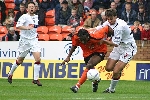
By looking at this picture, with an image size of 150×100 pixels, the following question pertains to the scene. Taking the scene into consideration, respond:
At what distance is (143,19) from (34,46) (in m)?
7.32

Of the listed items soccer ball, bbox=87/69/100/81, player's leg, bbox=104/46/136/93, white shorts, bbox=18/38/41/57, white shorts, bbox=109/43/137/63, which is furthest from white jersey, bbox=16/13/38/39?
soccer ball, bbox=87/69/100/81

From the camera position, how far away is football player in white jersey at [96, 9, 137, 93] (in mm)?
15148

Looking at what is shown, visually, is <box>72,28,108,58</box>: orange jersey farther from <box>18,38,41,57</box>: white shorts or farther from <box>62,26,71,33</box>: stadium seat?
<box>62,26,71,33</box>: stadium seat

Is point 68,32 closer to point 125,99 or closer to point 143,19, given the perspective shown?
point 143,19

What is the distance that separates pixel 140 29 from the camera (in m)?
23.3

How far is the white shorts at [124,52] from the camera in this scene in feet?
51.7

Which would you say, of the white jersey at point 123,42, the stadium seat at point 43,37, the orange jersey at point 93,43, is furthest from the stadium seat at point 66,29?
the orange jersey at point 93,43

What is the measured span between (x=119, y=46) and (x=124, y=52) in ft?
0.68

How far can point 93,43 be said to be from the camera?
15164mm

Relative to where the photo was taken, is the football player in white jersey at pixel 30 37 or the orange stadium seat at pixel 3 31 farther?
the orange stadium seat at pixel 3 31

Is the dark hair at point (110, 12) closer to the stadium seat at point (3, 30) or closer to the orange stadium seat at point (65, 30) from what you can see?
the orange stadium seat at point (65, 30)

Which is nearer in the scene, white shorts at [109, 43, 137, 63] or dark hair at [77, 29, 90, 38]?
dark hair at [77, 29, 90, 38]

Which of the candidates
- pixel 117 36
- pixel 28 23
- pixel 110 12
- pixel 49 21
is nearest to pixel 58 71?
pixel 28 23

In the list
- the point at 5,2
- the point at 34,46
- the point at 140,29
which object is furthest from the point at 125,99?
the point at 5,2
